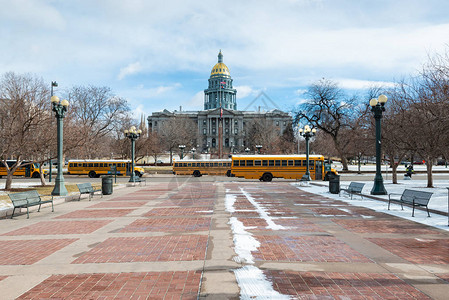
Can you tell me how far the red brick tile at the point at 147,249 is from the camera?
271 inches

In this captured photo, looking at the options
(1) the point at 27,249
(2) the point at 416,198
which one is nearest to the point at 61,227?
(1) the point at 27,249

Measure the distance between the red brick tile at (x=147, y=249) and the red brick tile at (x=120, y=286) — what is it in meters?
0.88

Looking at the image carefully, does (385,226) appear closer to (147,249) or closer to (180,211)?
(147,249)

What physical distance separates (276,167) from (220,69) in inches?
4991

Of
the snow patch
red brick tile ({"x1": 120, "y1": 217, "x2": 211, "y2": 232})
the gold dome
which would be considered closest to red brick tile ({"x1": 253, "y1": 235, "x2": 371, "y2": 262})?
the snow patch

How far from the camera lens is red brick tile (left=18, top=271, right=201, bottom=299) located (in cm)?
504

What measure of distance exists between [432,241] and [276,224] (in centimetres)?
403

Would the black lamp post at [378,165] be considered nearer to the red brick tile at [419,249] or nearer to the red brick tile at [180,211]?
the red brick tile at [180,211]

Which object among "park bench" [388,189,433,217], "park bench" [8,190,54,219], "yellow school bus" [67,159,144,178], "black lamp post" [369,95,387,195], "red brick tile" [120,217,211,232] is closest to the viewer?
"red brick tile" [120,217,211,232]

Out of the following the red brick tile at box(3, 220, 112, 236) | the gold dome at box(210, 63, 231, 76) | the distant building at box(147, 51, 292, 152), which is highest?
the gold dome at box(210, 63, 231, 76)

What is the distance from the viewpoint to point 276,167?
1398 inches

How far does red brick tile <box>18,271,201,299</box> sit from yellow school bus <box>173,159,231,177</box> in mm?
39137

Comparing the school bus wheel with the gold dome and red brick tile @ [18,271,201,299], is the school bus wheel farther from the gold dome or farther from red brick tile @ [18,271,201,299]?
the gold dome

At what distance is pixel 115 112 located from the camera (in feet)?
187
